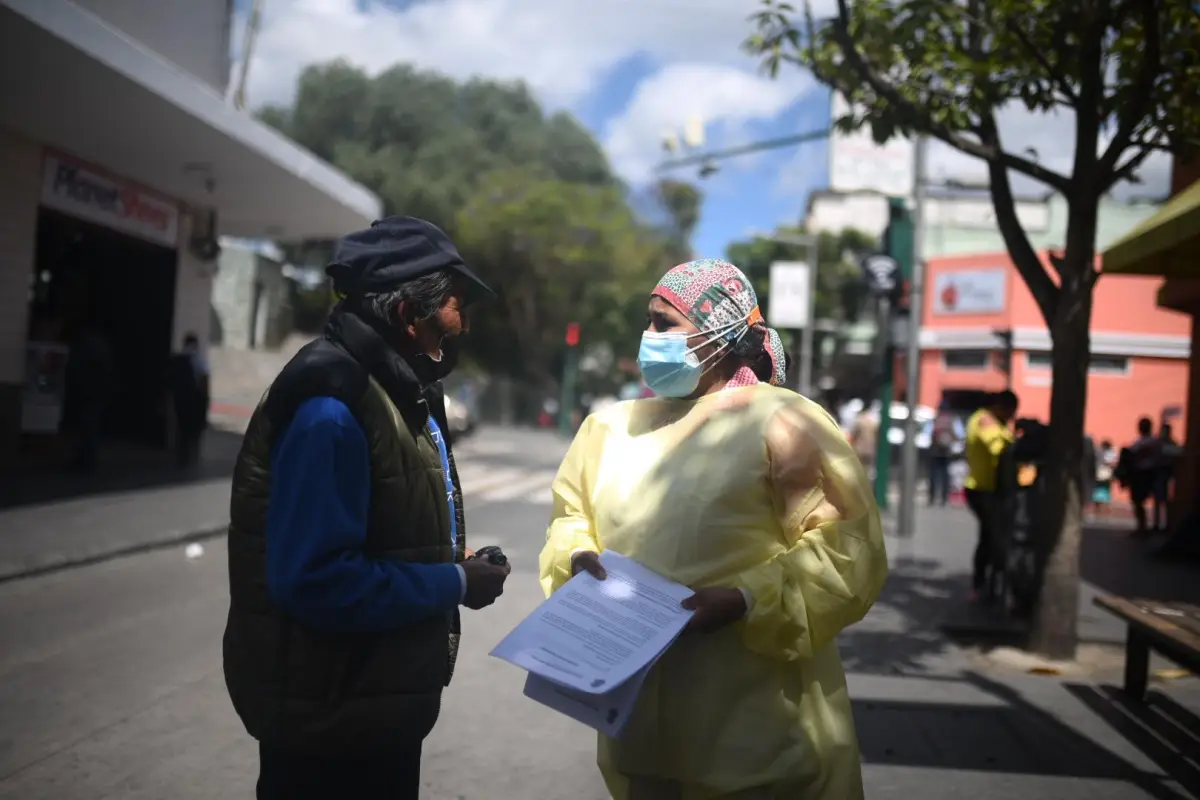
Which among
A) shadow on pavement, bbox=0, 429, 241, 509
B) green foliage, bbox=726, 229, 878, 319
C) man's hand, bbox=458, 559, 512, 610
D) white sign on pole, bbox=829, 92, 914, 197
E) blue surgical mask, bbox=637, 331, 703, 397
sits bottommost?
shadow on pavement, bbox=0, 429, 241, 509

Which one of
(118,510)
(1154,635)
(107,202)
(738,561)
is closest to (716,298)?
(738,561)

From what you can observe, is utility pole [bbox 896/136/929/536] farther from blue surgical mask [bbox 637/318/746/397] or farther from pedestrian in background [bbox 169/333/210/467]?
blue surgical mask [bbox 637/318/746/397]

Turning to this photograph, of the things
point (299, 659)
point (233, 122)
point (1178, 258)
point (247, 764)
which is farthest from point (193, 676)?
point (233, 122)

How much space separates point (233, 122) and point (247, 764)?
9.54 meters

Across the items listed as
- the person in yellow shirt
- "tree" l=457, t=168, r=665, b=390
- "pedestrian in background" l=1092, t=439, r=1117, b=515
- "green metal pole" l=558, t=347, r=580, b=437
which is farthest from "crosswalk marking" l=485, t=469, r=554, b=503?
"tree" l=457, t=168, r=665, b=390

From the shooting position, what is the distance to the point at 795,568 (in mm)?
2105

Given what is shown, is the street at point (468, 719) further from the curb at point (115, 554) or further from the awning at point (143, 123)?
the awning at point (143, 123)

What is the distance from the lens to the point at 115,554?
27.3 ft

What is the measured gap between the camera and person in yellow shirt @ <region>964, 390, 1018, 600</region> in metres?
8.21

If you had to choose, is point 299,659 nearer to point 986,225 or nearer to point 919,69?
point 919,69

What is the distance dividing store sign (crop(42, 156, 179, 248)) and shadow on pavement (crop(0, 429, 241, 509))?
321 cm

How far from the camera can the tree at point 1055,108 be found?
616cm

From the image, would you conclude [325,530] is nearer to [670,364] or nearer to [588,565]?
[588,565]

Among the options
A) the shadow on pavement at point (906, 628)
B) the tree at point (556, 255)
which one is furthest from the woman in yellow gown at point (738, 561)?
the tree at point (556, 255)
